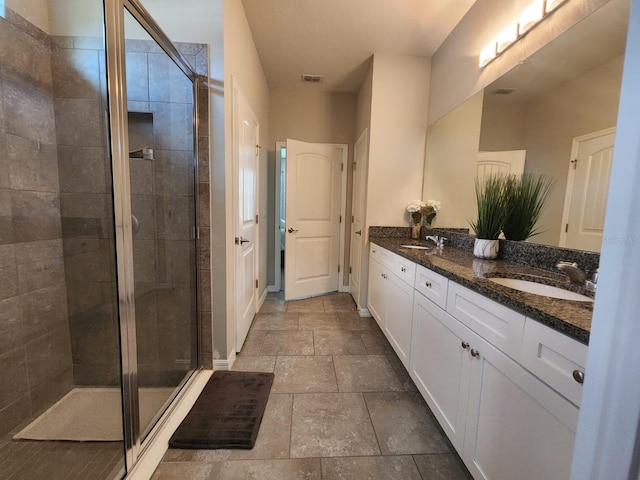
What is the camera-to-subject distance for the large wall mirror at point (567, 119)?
1130mm

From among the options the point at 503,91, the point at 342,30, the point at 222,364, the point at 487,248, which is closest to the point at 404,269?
the point at 487,248

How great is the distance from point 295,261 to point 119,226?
2.26 meters

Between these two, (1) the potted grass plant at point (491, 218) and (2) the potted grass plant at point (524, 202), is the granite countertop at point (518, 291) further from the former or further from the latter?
(2) the potted grass plant at point (524, 202)

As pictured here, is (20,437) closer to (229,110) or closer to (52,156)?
(52,156)

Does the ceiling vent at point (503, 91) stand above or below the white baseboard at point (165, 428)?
above

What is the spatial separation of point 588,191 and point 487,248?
0.55 metres

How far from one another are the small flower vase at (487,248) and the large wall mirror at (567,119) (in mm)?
205

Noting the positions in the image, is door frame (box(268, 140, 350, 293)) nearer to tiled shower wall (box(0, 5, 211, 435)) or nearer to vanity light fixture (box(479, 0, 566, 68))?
vanity light fixture (box(479, 0, 566, 68))

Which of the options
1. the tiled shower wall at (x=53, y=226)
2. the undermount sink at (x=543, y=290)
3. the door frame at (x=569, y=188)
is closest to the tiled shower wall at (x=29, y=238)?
the tiled shower wall at (x=53, y=226)

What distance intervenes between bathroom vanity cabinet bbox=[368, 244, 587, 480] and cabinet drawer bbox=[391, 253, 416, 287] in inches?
2.9

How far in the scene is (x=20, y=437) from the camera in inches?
51.7

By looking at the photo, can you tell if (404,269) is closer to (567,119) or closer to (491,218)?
(491,218)

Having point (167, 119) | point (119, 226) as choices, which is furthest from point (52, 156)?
point (119, 226)

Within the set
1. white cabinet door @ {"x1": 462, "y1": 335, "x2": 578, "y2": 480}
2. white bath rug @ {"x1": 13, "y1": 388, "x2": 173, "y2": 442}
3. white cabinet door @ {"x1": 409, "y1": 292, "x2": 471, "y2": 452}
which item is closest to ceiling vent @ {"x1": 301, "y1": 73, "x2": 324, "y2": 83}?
white cabinet door @ {"x1": 409, "y1": 292, "x2": 471, "y2": 452}
